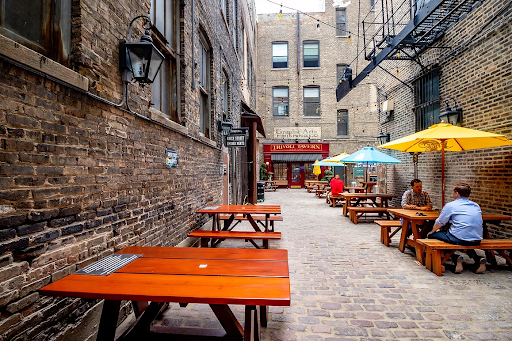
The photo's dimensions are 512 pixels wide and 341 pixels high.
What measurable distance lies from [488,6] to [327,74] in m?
17.4

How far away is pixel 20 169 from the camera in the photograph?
1851mm

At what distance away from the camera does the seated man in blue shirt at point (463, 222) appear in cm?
433

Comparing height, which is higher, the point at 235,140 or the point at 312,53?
the point at 312,53

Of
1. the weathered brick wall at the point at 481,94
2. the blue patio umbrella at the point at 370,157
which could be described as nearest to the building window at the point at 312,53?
the blue patio umbrella at the point at 370,157

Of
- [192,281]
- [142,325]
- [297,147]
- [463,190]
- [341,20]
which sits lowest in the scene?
[142,325]

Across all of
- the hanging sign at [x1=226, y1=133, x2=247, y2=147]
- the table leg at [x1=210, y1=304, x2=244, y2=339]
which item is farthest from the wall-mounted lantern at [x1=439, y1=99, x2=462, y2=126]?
the table leg at [x1=210, y1=304, x2=244, y2=339]

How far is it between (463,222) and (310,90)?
66.8 ft

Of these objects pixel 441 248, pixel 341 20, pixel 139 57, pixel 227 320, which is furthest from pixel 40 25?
pixel 341 20

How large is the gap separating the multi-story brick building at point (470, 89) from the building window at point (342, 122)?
43.2 ft

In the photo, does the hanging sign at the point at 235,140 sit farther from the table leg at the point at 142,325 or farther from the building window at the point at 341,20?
the building window at the point at 341,20

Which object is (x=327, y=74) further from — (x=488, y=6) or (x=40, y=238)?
(x=40, y=238)

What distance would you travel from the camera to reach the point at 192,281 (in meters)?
2.15

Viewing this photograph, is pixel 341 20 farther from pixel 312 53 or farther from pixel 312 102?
pixel 312 102

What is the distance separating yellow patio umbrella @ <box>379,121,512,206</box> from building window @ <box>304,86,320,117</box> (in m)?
17.2
